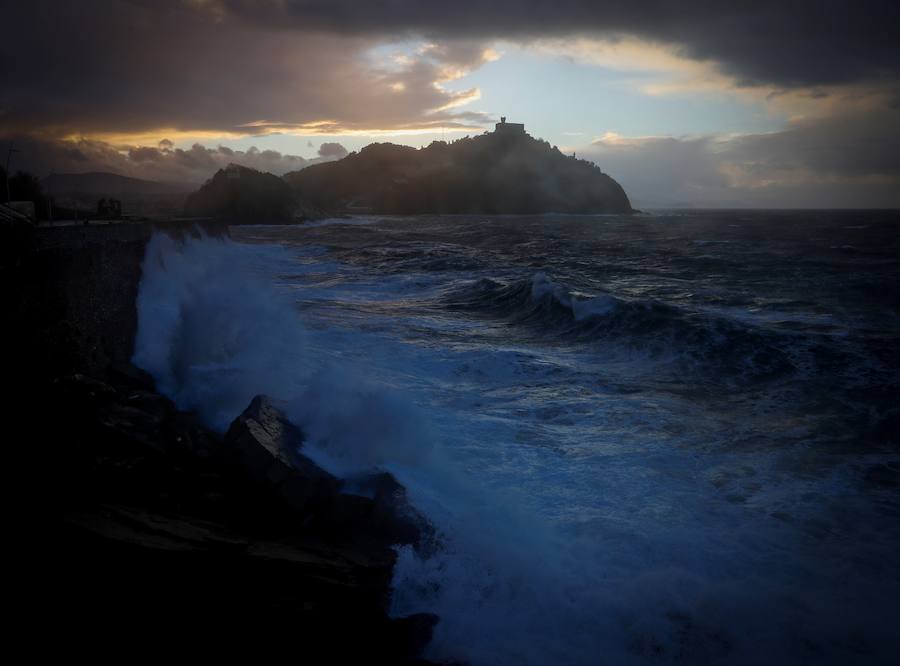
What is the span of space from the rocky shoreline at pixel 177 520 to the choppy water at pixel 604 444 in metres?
0.49

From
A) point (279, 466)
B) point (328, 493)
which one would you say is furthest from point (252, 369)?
point (328, 493)

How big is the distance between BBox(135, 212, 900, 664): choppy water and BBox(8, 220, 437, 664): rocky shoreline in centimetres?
49

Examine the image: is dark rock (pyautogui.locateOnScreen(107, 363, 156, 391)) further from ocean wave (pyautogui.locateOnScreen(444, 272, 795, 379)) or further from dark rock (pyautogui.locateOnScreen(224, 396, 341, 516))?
ocean wave (pyautogui.locateOnScreen(444, 272, 795, 379))

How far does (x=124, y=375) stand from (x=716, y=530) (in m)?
8.56

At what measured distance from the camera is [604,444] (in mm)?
7227

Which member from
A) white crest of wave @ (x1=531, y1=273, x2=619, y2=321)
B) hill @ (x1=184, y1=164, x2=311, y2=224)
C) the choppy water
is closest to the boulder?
the choppy water

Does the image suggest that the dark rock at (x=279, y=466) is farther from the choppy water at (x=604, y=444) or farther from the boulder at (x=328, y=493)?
the choppy water at (x=604, y=444)

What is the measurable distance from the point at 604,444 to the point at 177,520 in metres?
4.99

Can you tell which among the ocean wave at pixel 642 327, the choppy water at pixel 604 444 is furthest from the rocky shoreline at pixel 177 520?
the ocean wave at pixel 642 327

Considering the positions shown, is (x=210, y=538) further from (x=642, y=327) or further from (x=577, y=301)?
(x=577, y=301)

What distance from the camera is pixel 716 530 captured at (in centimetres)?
539

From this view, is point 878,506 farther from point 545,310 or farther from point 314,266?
point 314,266

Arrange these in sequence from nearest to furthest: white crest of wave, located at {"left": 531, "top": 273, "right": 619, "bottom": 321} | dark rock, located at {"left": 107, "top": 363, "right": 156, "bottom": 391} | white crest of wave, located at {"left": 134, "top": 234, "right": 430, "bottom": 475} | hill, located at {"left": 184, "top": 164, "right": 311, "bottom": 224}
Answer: white crest of wave, located at {"left": 134, "top": 234, "right": 430, "bottom": 475}
dark rock, located at {"left": 107, "top": 363, "right": 156, "bottom": 391}
white crest of wave, located at {"left": 531, "top": 273, "right": 619, "bottom": 321}
hill, located at {"left": 184, "top": 164, "right": 311, "bottom": 224}

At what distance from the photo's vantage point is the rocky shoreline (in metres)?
3.80
